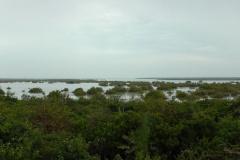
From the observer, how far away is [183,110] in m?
8.59

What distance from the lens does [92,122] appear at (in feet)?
28.3

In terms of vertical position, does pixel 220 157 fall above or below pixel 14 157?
below

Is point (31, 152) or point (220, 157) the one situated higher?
point (31, 152)

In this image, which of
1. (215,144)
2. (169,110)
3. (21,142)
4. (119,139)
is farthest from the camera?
(169,110)

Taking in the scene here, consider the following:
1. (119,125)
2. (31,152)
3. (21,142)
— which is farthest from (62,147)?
(119,125)

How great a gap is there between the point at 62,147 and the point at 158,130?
12.4ft

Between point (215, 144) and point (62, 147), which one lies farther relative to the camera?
point (215, 144)

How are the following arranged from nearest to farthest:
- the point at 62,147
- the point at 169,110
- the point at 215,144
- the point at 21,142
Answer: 1. the point at 62,147
2. the point at 21,142
3. the point at 215,144
4. the point at 169,110

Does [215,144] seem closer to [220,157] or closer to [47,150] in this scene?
[220,157]

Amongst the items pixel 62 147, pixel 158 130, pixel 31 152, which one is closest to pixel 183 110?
pixel 158 130

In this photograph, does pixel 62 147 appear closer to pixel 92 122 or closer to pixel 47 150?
pixel 47 150

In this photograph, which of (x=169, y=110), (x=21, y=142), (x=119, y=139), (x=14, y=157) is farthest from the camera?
(x=169, y=110)

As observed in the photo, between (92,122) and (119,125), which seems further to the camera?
(92,122)

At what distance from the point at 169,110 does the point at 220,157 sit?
3427 millimetres
